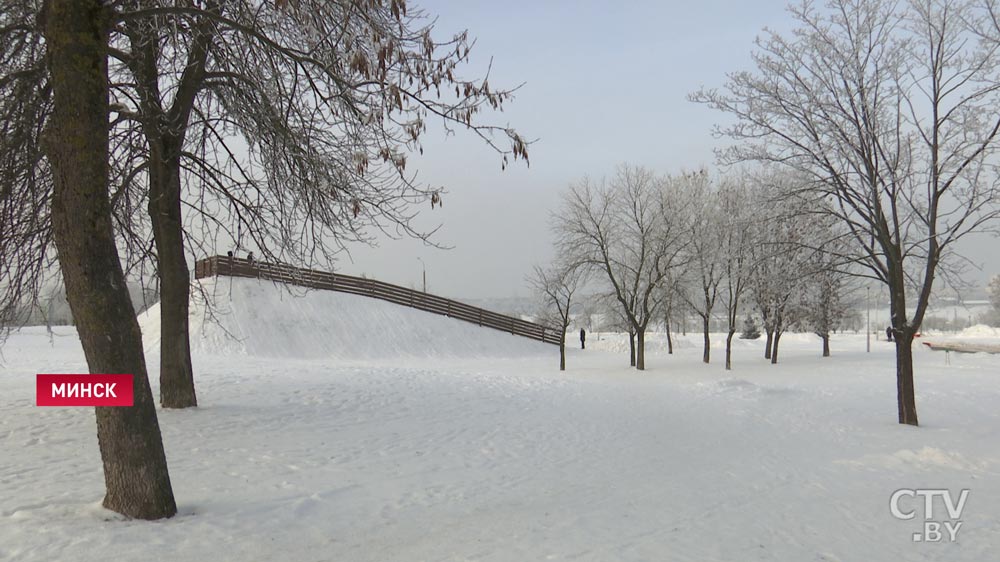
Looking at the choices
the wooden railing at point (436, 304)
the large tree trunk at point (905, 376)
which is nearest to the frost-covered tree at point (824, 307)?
the large tree trunk at point (905, 376)

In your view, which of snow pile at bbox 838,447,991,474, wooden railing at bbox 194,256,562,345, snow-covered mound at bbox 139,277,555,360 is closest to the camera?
snow pile at bbox 838,447,991,474

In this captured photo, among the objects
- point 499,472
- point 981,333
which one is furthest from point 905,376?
point 981,333

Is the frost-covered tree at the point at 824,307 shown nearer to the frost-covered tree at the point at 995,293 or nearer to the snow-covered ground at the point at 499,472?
the snow-covered ground at the point at 499,472

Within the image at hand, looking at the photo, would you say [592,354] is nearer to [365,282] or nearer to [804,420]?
[365,282]

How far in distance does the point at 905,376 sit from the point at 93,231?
13.4 m

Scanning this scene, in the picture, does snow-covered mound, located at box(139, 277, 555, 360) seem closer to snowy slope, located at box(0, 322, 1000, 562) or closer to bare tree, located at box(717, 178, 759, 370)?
snowy slope, located at box(0, 322, 1000, 562)

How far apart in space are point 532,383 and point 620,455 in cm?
843

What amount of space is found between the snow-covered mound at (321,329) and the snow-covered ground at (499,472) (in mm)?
8900

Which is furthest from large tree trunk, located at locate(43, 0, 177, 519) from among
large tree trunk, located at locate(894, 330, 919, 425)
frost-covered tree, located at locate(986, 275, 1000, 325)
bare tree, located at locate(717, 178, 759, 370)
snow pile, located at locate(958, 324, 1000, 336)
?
frost-covered tree, located at locate(986, 275, 1000, 325)

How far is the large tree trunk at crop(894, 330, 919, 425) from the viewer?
11.3 metres

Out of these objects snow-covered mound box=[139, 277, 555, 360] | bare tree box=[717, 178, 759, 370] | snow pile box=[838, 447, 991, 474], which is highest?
bare tree box=[717, 178, 759, 370]

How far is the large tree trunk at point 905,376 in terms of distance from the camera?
11312 mm

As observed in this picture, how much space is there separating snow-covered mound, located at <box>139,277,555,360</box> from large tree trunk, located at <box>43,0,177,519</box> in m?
19.7

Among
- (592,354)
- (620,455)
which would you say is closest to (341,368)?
(620,455)
